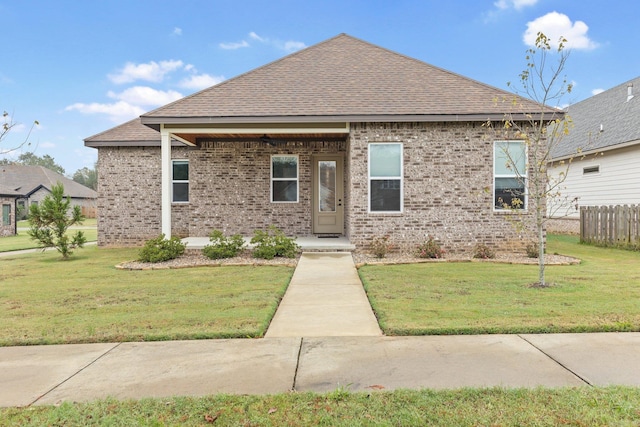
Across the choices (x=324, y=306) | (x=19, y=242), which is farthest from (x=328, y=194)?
(x=19, y=242)

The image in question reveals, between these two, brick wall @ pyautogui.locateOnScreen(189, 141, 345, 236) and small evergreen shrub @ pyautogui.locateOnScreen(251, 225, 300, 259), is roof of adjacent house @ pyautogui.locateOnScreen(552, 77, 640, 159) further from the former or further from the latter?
small evergreen shrub @ pyautogui.locateOnScreen(251, 225, 300, 259)

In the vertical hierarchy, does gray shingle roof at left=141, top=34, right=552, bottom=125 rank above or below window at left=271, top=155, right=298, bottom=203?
above

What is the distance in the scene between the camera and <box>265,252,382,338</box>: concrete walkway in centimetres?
438

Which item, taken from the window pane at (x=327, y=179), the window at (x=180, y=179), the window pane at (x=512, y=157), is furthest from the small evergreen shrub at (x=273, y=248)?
the window pane at (x=512, y=157)

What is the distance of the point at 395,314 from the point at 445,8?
16.5 metres

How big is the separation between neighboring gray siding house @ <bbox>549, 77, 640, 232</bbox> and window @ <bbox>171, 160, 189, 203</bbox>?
12453 millimetres

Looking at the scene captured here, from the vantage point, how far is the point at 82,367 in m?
3.39

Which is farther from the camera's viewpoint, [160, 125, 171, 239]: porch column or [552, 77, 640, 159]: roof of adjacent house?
[552, 77, 640, 159]: roof of adjacent house

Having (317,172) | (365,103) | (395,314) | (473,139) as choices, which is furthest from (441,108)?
(395,314)

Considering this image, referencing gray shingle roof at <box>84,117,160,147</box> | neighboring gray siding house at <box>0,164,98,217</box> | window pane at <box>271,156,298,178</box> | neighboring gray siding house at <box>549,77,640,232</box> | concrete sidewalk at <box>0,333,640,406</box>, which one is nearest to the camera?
concrete sidewalk at <box>0,333,640,406</box>

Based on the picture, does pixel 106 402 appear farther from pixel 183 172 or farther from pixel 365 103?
pixel 183 172

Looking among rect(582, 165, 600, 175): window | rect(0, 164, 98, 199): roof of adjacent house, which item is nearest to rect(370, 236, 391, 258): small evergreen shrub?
rect(582, 165, 600, 175): window

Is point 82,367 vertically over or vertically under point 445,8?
under

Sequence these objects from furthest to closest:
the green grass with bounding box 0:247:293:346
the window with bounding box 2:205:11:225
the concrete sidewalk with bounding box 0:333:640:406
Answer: the window with bounding box 2:205:11:225, the green grass with bounding box 0:247:293:346, the concrete sidewalk with bounding box 0:333:640:406
